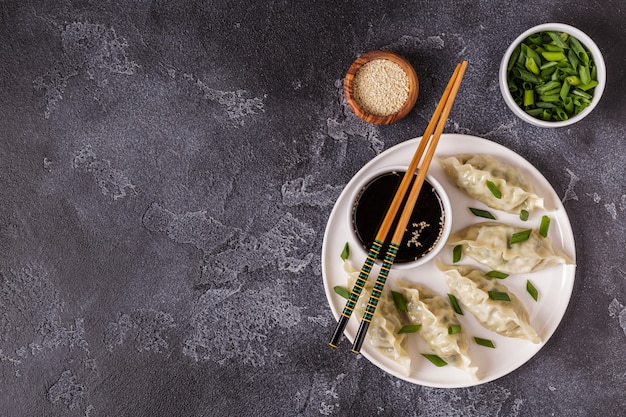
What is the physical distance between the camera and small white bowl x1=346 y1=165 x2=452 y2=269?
2230 millimetres

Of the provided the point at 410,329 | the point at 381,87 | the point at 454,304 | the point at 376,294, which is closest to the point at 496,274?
the point at 454,304

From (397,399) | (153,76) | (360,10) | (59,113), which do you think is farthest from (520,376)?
(59,113)

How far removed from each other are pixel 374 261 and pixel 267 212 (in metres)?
0.62

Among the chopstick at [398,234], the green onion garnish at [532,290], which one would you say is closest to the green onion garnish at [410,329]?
the chopstick at [398,234]

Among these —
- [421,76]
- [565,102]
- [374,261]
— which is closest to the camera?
[374,261]

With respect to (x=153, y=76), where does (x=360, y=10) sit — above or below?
above

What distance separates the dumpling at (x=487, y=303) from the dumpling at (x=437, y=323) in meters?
0.09

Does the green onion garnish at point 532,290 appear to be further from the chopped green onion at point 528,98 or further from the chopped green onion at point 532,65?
the chopped green onion at point 532,65

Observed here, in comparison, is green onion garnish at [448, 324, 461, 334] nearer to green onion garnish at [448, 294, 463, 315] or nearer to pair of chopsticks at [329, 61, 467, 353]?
green onion garnish at [448, 294, 463, 315]

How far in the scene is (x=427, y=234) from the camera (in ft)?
7.61

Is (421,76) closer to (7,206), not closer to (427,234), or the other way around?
(427,234)

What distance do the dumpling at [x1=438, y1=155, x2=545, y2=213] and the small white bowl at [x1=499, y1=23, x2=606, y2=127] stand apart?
0.77 ft

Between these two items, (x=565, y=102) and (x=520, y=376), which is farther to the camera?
(x=520, y=376)

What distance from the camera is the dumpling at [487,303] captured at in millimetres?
2314
